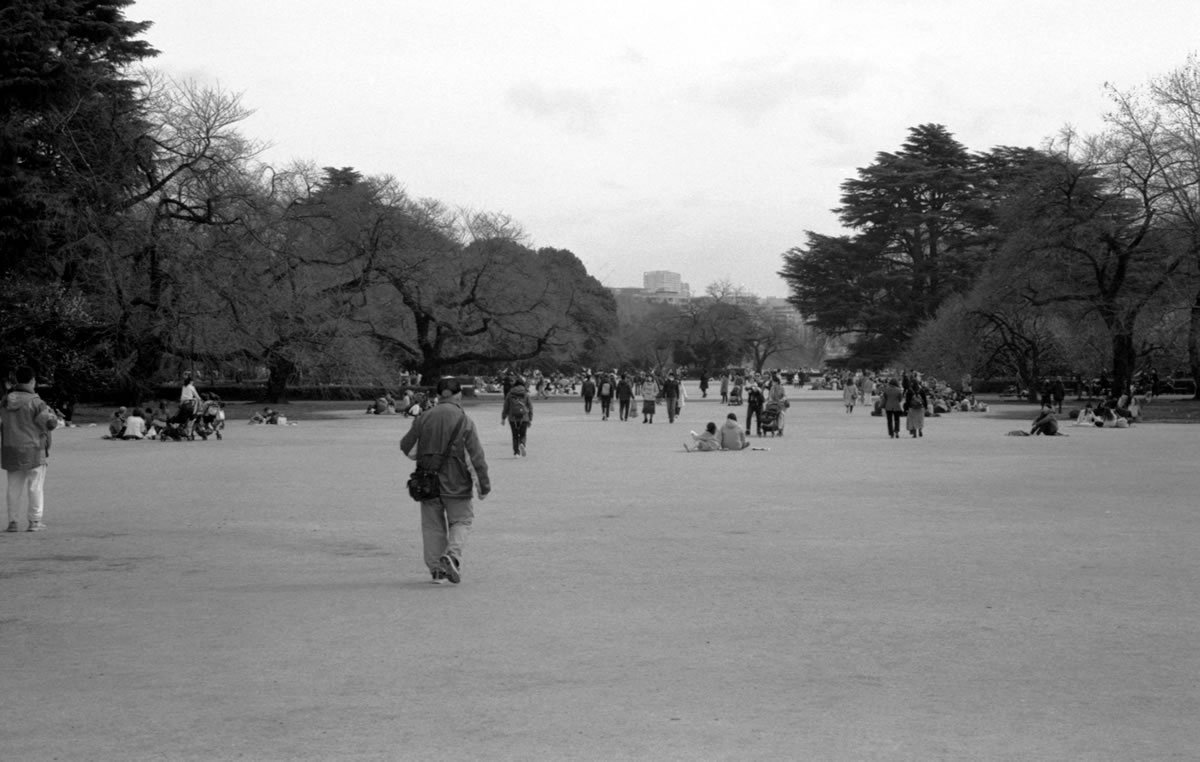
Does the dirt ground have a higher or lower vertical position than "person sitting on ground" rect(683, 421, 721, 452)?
lower

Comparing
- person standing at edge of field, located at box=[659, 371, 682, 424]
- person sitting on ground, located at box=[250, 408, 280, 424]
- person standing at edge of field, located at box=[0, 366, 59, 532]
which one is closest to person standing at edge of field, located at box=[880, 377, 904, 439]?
person standing at edge of field, located at box=[659, 371, 682, 424]

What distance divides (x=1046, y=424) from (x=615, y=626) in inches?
1051

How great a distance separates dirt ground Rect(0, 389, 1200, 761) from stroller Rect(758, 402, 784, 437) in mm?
15279

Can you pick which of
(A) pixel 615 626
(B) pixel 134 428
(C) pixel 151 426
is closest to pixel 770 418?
(C) pixel 151 426

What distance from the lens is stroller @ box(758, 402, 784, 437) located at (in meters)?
33.9

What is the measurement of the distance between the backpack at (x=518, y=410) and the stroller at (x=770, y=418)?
9486 mm

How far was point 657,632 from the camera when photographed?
8.29 m

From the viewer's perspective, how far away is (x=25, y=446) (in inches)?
548

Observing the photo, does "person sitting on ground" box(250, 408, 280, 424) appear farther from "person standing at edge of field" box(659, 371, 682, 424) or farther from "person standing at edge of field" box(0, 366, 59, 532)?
"person standing at edge of field" box(0, 366, 59, 532)

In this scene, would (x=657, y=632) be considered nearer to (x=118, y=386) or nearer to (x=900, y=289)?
(x=118, y=386)

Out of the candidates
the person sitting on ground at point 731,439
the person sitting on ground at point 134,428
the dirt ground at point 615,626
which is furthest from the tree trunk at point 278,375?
the dirt ground at point 615,626

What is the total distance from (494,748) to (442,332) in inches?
2374

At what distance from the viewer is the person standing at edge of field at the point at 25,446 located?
45.6 ft

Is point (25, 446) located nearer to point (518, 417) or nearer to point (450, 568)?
point (450, 568)
